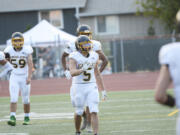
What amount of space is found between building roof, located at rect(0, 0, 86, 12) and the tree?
426 centimetres

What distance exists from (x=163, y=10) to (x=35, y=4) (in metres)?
8.33

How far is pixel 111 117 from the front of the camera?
8992 mm

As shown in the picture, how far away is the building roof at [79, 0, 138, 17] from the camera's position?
27.7 meters

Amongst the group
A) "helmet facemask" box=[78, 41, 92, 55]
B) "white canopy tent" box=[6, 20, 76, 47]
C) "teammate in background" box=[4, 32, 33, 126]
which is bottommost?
"teammate in background" box=[4, 32, 33, 126]

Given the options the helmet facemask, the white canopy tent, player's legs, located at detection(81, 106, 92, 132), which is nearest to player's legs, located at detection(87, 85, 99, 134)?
the helmet facemask

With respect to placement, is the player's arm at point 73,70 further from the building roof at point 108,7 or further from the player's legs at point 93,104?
the building roof at point 108,7

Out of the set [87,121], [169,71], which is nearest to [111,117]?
[87,121]

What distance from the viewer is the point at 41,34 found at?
20.2 metres

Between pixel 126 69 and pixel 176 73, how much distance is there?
1905cm

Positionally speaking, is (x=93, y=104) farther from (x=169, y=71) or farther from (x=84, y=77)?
(x=169, y=71)

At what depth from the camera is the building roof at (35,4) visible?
28094 mm

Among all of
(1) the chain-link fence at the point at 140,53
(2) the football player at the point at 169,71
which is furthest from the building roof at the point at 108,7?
(2) the football player at the point at 169,71

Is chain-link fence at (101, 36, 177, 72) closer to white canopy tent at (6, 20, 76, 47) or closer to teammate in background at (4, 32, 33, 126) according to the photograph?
white canopy tent at (6, 20, 76, 47)

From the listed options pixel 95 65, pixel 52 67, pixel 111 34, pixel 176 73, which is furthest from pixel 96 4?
pixel 176 73
